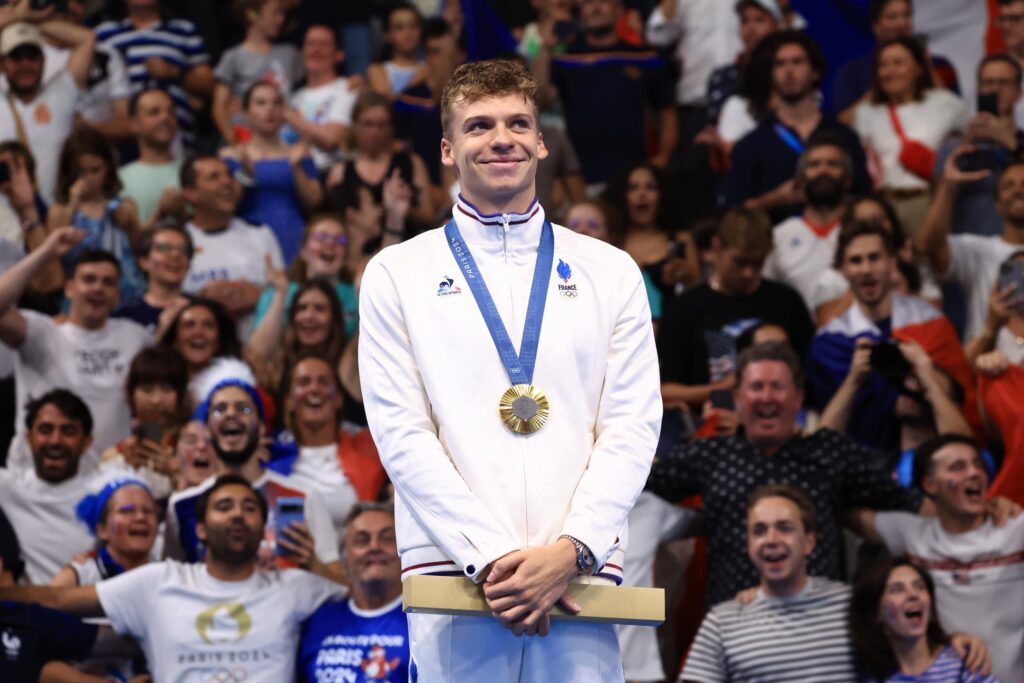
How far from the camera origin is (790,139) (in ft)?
32.9

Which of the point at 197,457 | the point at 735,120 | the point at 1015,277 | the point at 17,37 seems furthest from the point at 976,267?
the point at 17,37

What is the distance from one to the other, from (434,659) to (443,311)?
2.84 feet

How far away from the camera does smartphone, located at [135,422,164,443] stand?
327 inches

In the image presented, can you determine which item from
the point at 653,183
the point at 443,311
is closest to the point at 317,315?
the point at 653,183

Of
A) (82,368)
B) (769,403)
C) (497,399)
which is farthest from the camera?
(82,368)

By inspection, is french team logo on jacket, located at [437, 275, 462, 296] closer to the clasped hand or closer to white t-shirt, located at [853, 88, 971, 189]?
the clasped hand

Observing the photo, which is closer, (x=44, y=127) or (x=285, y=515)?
(x=285, y=515)

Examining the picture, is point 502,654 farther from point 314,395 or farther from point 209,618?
point 314,395

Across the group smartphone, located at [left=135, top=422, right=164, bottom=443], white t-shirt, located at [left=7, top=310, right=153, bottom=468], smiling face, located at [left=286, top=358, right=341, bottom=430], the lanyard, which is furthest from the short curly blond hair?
the lanyard

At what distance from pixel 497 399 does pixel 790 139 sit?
636cm

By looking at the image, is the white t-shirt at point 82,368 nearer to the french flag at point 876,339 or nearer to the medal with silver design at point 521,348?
the french flag at point 876,339

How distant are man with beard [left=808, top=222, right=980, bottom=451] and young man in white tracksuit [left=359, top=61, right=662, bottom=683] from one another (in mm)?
3905

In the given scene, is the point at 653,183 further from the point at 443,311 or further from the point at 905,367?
the point at 443,311

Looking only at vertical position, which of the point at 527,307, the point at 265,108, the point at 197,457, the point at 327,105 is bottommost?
the point at 197,457
